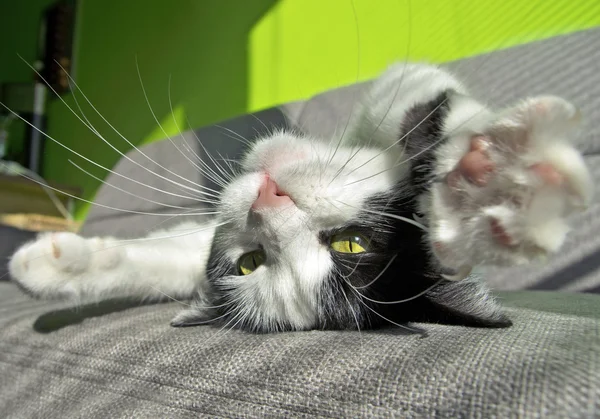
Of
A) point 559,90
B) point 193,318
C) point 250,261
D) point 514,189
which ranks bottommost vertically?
point 193,318

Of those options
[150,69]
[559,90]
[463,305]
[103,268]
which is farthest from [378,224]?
[150,69]

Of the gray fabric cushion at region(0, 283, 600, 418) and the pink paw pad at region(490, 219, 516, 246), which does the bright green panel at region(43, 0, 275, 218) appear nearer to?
the gray fabric cushion at region(0, 283, 600, 418)

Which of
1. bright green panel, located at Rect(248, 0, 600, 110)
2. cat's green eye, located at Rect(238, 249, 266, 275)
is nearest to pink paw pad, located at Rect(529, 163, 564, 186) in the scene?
cat's green eye, located at Rect(238, 249, 266, 275)

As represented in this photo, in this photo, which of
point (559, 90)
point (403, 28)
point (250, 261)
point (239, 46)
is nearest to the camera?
point (250, 261)

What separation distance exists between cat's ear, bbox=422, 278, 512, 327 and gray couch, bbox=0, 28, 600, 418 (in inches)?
1.1

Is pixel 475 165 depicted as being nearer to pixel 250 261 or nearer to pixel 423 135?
pixel 423 135

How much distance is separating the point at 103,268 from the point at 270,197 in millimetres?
434

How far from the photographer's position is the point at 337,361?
45 cm

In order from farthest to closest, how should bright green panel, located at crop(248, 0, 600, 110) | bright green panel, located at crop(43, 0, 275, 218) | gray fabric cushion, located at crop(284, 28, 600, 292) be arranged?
bright green panel, located at crop(43, 0, 275, 218), bright green panel, located at crop(248, 0, 600, 110), gray fabric cushion, located at crop(284, 28, 600, 292)

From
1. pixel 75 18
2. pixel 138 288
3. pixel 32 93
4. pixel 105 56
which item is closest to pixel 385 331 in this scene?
pixel 138 288

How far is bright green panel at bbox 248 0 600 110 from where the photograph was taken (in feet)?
3.78

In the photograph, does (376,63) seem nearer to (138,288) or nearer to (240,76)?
(240,76)

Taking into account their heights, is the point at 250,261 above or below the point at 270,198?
below

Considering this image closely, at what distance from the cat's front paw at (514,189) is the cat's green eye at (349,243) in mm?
185
